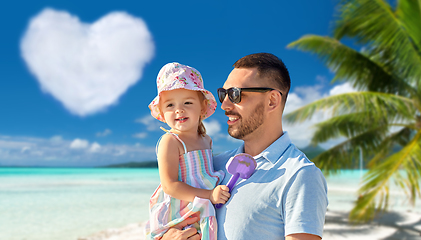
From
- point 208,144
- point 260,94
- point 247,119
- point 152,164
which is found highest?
point 260,94

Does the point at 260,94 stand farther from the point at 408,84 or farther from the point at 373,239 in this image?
the point at 408,84

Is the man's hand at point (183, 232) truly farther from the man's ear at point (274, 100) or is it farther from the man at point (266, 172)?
the man's ear at point (274, 100)

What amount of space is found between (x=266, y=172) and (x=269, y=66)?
76cm

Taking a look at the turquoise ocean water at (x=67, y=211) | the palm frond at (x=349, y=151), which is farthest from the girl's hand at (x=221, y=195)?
the palm frond at (x=349, y=151)

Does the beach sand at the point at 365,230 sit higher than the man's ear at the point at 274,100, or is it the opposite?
the man's ear at the point at 274,100

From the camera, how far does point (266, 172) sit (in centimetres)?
193

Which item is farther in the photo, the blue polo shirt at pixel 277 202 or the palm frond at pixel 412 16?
the palm frond at pixel 412 16

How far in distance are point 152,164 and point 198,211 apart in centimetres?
4957

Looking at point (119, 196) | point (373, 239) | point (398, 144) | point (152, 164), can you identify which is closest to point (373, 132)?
point (398, 144)

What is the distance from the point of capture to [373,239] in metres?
8.96

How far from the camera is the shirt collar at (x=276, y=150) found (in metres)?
2.00

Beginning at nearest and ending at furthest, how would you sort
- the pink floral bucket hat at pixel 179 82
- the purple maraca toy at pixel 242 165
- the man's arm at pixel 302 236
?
the man's arm at pixel 302 236 → the purple maraca toy at pixel 242 165 → the pink floral bucket hat at pixel 179 82

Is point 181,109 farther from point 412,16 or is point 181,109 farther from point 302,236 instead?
point 412,16

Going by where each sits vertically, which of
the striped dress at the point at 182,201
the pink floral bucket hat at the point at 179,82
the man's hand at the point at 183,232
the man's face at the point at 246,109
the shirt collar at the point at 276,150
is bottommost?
the man's hand at the point at 183,232
